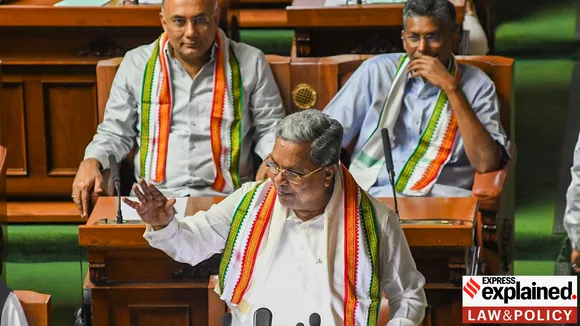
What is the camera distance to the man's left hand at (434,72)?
4.57m

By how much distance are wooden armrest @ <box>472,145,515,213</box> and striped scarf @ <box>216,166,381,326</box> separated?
95 centimetres

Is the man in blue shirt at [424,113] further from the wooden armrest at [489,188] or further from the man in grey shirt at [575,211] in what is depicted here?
the man in grey shirt at [575,211]

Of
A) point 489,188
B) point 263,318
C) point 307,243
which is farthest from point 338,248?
point 489,188

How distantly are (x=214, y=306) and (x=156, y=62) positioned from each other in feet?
4.25

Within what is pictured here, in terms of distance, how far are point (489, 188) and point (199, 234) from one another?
1269 millimetres

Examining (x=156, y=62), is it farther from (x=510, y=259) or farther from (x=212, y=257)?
(x=510, y=259)

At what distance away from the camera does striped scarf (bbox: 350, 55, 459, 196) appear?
4.66 metres

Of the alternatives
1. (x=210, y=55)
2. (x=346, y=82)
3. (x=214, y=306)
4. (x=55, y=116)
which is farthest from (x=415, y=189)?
(x=55, y=116)

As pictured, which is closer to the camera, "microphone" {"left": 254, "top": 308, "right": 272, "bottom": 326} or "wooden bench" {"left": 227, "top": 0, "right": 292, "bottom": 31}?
"microphone" {"left": 254, "top": 308, "right": 272, "bottom": 326}

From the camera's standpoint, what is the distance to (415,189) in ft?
15.3

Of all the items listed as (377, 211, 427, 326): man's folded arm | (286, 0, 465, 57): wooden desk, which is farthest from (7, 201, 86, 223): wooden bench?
(377, 211, 427, 326): man's folded arm

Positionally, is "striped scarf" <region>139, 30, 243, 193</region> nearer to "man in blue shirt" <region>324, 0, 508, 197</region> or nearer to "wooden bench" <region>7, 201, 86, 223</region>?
"man in blue shirt" <region>324, 0, 508, 197</region>

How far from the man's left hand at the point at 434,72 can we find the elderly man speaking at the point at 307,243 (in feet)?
3.66

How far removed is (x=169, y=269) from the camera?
3.96 metres
